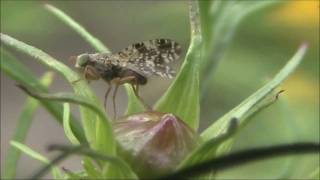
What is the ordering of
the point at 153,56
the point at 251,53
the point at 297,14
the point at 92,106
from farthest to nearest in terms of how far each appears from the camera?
the point at 251,53
the point at 297,14
the point at 153,56
the point at 92,106

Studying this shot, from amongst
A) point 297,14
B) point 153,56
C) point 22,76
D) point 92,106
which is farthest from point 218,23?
point 297,14

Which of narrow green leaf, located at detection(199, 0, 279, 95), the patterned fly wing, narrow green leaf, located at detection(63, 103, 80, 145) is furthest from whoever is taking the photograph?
narrow green leaf, located at detection(199, 0, 279, 95)

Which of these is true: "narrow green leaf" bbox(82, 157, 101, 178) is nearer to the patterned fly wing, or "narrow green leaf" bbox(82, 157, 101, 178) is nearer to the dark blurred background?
the patterned fly wing

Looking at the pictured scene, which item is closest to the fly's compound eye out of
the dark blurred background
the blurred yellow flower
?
the dark blurred background

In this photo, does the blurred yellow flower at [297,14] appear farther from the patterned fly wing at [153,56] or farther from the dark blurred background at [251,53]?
the patterned fly wing at [153,56]

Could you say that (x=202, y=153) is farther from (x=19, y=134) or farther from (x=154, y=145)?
(x=19, y=134)

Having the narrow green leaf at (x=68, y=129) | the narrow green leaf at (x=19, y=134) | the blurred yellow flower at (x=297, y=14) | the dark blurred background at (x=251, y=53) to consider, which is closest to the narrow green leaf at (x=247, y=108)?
the narrow green leaf at (x=68, y=129)
